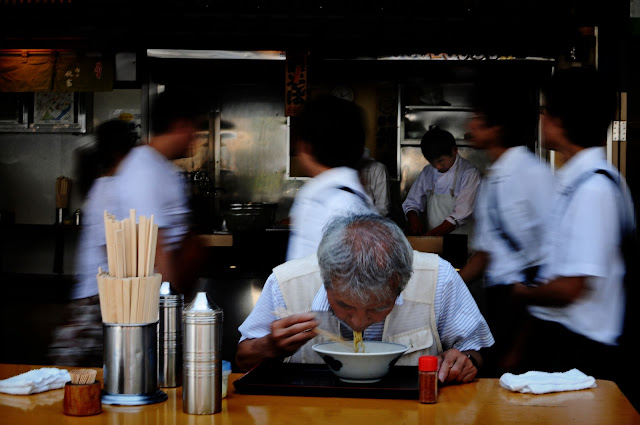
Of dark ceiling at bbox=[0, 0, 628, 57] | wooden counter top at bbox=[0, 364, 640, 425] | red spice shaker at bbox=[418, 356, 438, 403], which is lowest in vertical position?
wooden counter top at bbox=[0, 364, 640, 425]

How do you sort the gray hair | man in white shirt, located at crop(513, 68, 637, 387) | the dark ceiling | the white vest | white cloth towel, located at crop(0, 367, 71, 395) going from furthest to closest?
the dark ceiling, man in white shirt, located at crop(513, 68, 637, 387), the white vest, the gray hair, white cloth towel, located at crop(0, 367, 71, 395)

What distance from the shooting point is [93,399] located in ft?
7.22

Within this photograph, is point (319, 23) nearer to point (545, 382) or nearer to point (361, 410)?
point (545, 382)

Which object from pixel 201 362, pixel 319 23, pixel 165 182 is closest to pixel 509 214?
pixel 165 182

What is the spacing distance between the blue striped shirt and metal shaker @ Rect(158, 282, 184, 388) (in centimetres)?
41

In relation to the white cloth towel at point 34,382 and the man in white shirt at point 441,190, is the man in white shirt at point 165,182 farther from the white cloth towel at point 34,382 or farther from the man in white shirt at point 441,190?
the man in white shirt at point 441,190

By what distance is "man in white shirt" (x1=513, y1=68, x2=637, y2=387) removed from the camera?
317cm

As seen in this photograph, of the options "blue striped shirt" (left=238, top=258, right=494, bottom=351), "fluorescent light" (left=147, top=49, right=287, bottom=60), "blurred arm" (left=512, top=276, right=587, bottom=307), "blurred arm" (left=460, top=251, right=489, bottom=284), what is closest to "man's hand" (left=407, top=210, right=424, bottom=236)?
"fluorescent light" (left=147, top=49, right=287, bottom=60)

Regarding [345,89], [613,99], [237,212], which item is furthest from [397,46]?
[613,99]

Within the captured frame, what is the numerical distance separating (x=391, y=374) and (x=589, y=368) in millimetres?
1170

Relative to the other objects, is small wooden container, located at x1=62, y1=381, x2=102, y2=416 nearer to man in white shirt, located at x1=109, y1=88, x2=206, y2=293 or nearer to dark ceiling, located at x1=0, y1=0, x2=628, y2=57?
man in white shirt, located at x1=109, y1=88, x2=206, y2=293

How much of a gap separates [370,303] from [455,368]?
0.36 meters

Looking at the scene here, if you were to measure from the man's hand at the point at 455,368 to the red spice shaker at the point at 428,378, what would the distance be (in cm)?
24

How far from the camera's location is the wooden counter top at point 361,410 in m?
2.16
